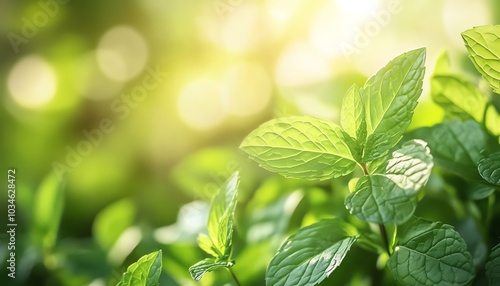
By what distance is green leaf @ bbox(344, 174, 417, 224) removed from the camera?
266 millimetres

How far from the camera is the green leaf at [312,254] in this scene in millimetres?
298

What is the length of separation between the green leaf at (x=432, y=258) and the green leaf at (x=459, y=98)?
0.33 feet

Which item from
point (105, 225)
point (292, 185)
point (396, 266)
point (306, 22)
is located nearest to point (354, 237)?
point (396, 266)

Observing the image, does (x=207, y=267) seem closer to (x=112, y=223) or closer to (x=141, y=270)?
(x=141, y=270)

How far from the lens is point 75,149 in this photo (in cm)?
71

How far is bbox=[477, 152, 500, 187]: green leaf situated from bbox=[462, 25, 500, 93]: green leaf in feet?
0.12

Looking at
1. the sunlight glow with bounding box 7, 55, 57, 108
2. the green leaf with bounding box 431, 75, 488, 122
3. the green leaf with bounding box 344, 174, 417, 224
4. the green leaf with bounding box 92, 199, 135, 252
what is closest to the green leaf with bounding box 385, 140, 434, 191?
the green leaf with bounding box 344, 174, 417, 224

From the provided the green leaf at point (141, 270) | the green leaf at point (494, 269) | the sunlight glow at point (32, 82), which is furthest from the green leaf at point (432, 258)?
the sunlight glow at point (32, 82)

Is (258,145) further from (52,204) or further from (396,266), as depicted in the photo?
(52,204)

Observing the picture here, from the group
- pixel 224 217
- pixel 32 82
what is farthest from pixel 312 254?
pixel 32 82

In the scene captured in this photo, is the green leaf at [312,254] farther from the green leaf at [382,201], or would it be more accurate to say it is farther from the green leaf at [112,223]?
the green leaf at [112,223]

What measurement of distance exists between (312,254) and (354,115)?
0.08 m

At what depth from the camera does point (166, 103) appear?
2.53ft

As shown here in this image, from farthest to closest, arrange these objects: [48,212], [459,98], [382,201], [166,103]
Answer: [166,103], [48,212], [459,98], [382,201]
